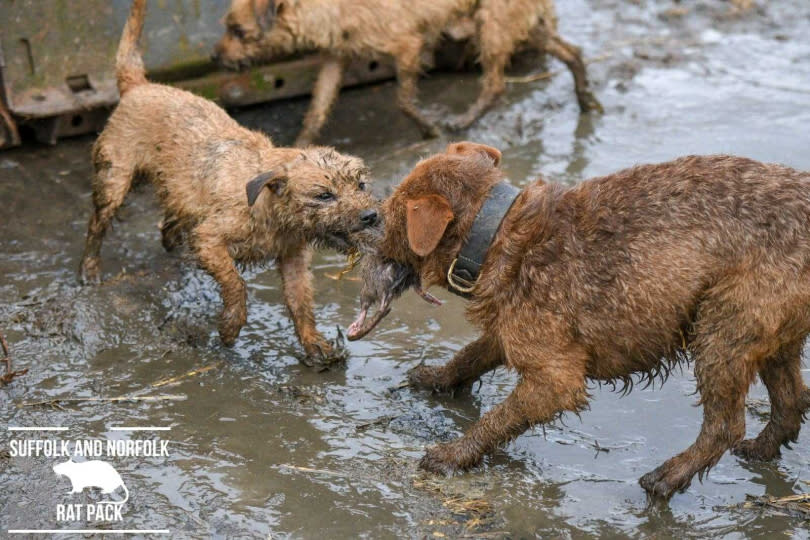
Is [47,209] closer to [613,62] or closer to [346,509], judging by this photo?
[346,509]

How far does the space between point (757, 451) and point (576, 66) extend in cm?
592

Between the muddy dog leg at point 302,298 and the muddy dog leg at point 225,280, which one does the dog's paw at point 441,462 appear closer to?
the muddy dog leg at point 302,298

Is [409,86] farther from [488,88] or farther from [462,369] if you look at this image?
[462,369]

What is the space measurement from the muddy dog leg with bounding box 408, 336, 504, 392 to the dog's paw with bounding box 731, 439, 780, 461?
1.41m

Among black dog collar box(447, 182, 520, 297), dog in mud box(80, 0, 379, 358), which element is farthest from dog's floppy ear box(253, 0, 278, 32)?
black dog collar box(447, 182, 520, 297)

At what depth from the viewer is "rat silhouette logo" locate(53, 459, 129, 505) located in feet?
17.4

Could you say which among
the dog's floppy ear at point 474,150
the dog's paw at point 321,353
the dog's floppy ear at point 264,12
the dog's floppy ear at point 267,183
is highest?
the dog's floppy ear at point 474,150

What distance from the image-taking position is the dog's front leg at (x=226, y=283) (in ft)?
22.6

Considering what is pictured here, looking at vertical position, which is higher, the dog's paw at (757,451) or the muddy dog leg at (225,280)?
the muddy dog leg at (225,280)

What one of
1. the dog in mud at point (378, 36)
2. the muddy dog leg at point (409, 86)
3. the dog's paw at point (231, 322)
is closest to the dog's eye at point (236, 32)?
the dog in mud at point (378, 36)

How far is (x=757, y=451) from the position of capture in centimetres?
580

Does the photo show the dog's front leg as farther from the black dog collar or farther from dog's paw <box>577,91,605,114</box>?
dog's paw <box>577,91,605,114</box>

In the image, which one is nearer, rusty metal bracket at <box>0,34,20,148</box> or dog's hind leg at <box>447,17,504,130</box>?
rusty metal bracket at <box>0,34,20,148</box>

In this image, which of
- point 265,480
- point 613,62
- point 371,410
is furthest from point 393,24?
point 265,480
